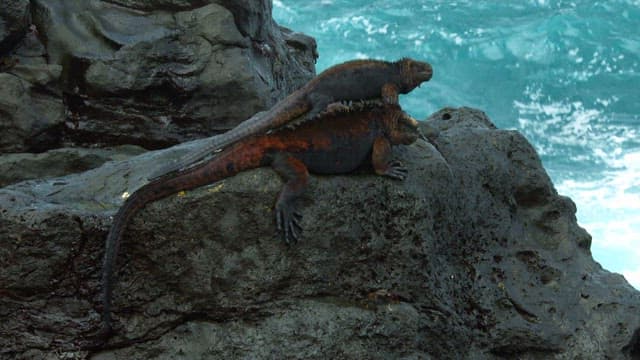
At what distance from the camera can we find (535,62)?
20.5 metres

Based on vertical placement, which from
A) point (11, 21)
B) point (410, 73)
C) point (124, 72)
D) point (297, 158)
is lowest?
point (297, 158)

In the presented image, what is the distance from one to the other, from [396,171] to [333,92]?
626 millimetres

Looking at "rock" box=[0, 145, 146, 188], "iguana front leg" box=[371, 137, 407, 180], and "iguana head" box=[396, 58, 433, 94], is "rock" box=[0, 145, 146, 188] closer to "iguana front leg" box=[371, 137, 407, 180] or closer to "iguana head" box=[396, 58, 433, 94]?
"iguana head" box=[396, 58, 433, 94]

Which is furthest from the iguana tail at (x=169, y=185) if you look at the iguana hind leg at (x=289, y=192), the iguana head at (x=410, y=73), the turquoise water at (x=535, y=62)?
the turquoise water at (x=535, y=62)

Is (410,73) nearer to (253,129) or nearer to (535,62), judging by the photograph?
(253,129)

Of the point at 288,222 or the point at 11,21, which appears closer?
the point at 288,222

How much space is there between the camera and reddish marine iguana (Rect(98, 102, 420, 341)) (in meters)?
3.75

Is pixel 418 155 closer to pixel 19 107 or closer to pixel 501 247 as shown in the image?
pixel 501 247

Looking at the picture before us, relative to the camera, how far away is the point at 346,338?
395 cm

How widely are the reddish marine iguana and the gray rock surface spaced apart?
0.07m

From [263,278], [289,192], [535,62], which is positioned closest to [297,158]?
[289,192]

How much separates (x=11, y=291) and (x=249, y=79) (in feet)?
13.6

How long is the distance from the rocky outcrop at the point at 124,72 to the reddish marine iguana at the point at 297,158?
350 cm

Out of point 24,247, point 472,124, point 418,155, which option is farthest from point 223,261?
point 472,124
